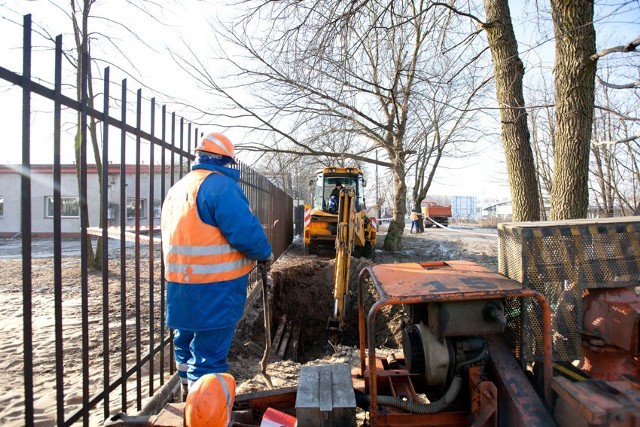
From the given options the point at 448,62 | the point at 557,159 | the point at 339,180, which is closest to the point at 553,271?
the point at 557,159

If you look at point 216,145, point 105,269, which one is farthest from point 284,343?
point 216,145

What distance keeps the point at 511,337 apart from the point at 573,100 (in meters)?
4.40

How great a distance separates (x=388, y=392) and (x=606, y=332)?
4.83 feet

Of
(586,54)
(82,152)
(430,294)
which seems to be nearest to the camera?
(430,294)

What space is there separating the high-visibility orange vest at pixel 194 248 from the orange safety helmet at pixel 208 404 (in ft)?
3.00

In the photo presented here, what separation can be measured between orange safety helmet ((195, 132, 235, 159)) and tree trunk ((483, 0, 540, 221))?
5.38 meters

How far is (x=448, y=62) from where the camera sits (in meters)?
8.98

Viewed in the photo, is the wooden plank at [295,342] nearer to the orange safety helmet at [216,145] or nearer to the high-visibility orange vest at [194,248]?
the high-visibility orange vest at [194,248]

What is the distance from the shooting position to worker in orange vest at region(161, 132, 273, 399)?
8.76ft

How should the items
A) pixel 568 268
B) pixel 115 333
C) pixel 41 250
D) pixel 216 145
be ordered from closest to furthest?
pixel 568 268, pixel 216 145, pixel 115 333, pixel 41 250

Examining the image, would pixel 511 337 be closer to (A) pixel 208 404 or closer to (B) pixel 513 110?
(A) pixel 208 404

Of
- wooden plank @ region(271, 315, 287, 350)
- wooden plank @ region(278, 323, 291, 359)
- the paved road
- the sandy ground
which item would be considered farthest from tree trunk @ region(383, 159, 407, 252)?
the paved road

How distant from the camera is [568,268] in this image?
2.60m

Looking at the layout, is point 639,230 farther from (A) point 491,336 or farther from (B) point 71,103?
(B) point 71,103
